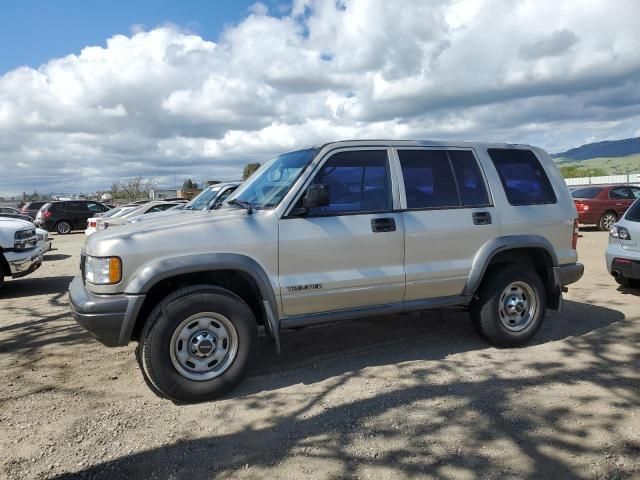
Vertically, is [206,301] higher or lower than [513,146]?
lower

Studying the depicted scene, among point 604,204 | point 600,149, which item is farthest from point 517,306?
point 600,149

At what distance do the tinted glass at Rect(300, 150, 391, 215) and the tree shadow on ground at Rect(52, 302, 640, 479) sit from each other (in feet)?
4.85

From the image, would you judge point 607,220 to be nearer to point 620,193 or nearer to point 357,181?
point 620,193

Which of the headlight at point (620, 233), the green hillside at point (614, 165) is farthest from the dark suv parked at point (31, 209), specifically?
the green hillside at point (614, 165)

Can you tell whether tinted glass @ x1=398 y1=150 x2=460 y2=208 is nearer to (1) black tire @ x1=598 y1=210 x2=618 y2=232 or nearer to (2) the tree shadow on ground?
(2) the tree shadow on ground

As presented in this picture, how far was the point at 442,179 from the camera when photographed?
478 centimetres

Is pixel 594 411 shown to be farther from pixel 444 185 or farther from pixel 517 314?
pixel 444 185

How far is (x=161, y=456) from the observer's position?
316 cm

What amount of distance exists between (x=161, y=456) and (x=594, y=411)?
302 cm

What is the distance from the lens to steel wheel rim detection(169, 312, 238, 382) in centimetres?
382

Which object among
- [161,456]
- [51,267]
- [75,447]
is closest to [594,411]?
[161,456]

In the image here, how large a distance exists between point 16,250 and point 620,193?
→ 1759 cm

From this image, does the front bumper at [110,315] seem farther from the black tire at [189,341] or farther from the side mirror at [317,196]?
the side mirror at [317,196]

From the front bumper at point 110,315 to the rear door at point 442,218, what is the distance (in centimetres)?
234
